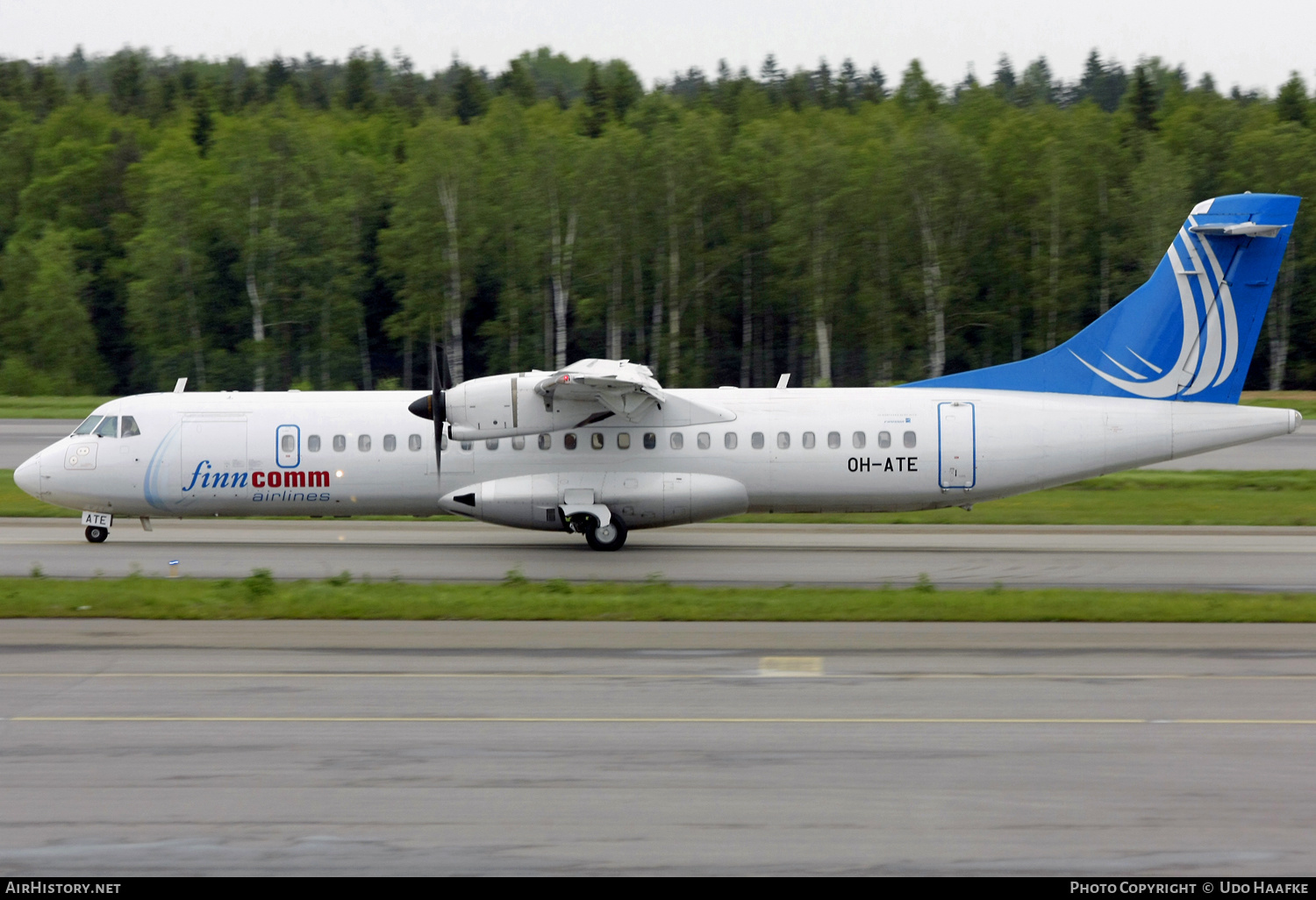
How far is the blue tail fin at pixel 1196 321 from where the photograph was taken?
826 inches

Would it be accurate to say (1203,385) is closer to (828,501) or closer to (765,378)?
(828,501)

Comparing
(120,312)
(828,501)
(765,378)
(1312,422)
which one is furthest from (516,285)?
(828,501)

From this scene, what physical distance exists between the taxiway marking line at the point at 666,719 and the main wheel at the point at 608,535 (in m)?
10.7

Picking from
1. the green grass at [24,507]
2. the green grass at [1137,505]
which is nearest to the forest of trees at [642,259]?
the green grass at [1137,505]

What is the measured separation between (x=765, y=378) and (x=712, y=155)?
10660 millimetres

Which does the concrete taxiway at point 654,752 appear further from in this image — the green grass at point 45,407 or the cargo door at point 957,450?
the green grass at point 45,407

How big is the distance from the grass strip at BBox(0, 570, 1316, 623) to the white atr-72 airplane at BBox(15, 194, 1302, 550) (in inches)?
165

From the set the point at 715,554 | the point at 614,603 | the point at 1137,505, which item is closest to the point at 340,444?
the point at 715,554

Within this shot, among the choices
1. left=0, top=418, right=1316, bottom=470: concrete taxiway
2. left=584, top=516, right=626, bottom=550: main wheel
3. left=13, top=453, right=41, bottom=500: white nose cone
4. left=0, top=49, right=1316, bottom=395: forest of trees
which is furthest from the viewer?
left=0, top=49, right=1316, bottom=395: forest of trees

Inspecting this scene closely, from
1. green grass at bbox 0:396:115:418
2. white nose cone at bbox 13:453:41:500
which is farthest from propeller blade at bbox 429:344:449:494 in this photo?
green grass at bbox 0:396:115:418

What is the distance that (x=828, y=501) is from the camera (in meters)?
21.5

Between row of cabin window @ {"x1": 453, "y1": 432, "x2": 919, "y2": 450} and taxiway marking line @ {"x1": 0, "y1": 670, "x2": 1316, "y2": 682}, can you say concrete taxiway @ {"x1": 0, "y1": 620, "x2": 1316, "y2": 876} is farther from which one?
row of cabin window @ {"x1": 453, "y1": 432, "x2": 919, "y2": 450}

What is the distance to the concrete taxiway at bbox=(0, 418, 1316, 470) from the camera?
34125 millimetres

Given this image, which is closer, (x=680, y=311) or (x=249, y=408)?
(x=249, y=408)
